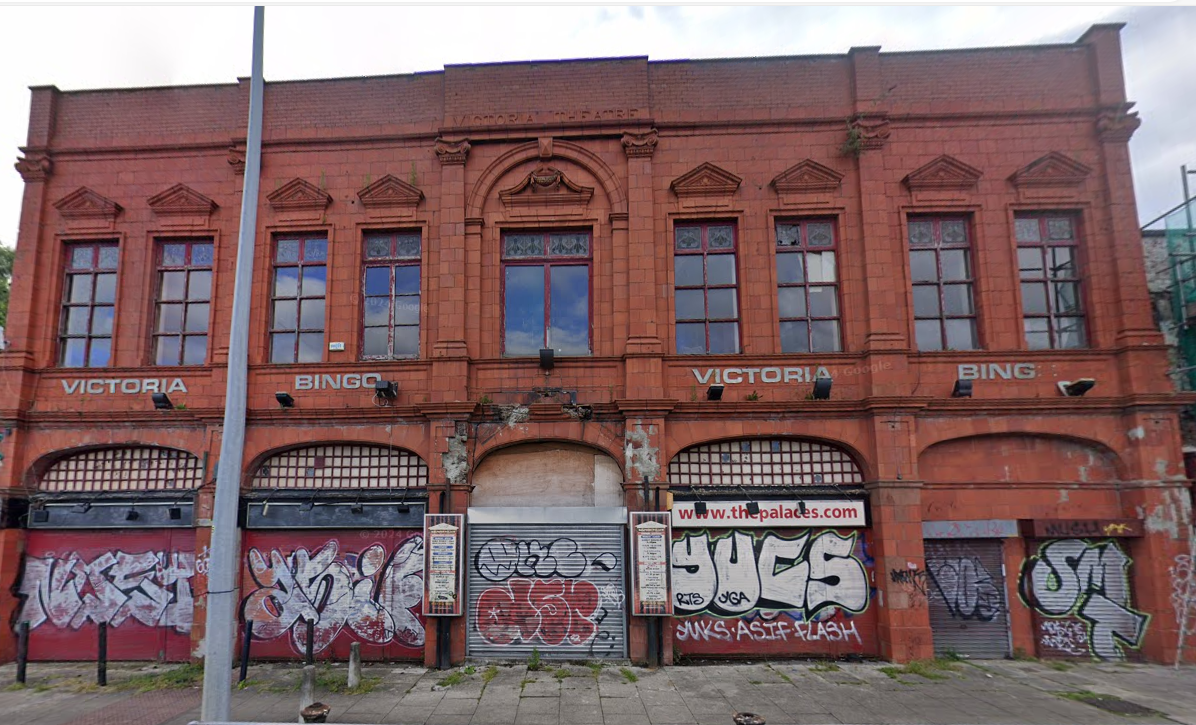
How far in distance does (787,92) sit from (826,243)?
304 cm

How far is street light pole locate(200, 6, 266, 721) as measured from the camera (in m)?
6.78

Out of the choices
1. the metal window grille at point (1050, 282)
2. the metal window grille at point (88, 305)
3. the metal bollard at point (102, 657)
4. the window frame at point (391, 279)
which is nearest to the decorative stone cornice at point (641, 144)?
the window frame at point (391, 279)

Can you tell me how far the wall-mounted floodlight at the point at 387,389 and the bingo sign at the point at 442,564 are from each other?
2219 mm

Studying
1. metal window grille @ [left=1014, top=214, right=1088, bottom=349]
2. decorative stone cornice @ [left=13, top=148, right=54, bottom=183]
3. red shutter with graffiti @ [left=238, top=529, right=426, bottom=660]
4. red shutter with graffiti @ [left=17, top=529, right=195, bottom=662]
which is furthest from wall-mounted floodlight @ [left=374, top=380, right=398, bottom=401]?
metal window grille @ [left=1014, top=214, right=1088, bottom=349]

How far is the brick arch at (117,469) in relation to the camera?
40.7 feet

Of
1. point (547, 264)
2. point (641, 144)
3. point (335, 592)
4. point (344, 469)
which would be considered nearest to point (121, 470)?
point (344, 469)

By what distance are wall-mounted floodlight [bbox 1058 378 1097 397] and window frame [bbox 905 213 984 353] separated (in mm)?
1433

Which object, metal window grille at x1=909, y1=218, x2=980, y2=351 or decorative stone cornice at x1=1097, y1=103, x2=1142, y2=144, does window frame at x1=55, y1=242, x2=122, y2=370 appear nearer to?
metal window grille at x1=909, y1=218, x2=980, y2=351

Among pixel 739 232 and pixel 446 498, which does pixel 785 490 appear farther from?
pixel 446 498

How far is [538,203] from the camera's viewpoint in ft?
41.5

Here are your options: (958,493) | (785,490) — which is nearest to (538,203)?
(785,490)

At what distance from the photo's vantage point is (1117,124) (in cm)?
1223

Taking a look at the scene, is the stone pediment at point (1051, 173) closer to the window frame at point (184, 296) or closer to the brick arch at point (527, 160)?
the brick arch at point (527, 160)

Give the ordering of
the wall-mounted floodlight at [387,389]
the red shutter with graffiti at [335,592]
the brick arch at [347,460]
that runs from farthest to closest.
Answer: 1. the brick arch at [347,460]
2. the wall-mounted floodlight at [387,389]
3. the red shutter with graffiti at [335,592]
